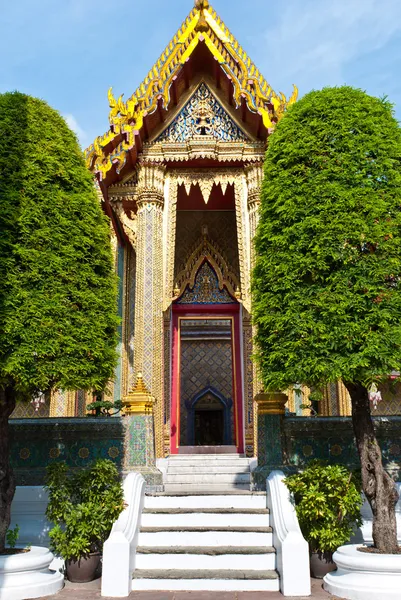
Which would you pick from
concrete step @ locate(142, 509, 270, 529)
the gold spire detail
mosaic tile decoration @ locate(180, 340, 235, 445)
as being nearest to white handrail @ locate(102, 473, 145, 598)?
concrete step @ locate(142, 509, 270, 529)

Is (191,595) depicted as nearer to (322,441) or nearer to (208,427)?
(322,441)

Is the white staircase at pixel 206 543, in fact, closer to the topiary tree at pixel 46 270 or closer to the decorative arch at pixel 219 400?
the topiary tree at pixel 46 270

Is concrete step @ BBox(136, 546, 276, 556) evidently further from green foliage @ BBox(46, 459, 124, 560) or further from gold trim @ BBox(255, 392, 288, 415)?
gold trim @ BBox(255, 392, 288, 415)

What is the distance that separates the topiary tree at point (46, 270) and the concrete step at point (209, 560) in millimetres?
1275

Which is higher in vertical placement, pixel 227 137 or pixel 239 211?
pixel 227 137

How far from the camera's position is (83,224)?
5.14 m

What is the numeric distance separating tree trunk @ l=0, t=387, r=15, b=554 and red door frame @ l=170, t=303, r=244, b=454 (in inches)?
169

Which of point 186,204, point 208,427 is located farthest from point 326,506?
point 208,427

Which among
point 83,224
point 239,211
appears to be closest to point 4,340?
point 83,224

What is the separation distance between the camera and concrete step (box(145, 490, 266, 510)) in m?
5.36

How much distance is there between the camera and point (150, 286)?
26.9 ft

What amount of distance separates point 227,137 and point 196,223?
169cm

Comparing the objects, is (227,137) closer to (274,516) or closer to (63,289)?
(63,289)

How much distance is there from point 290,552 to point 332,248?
2.53m
